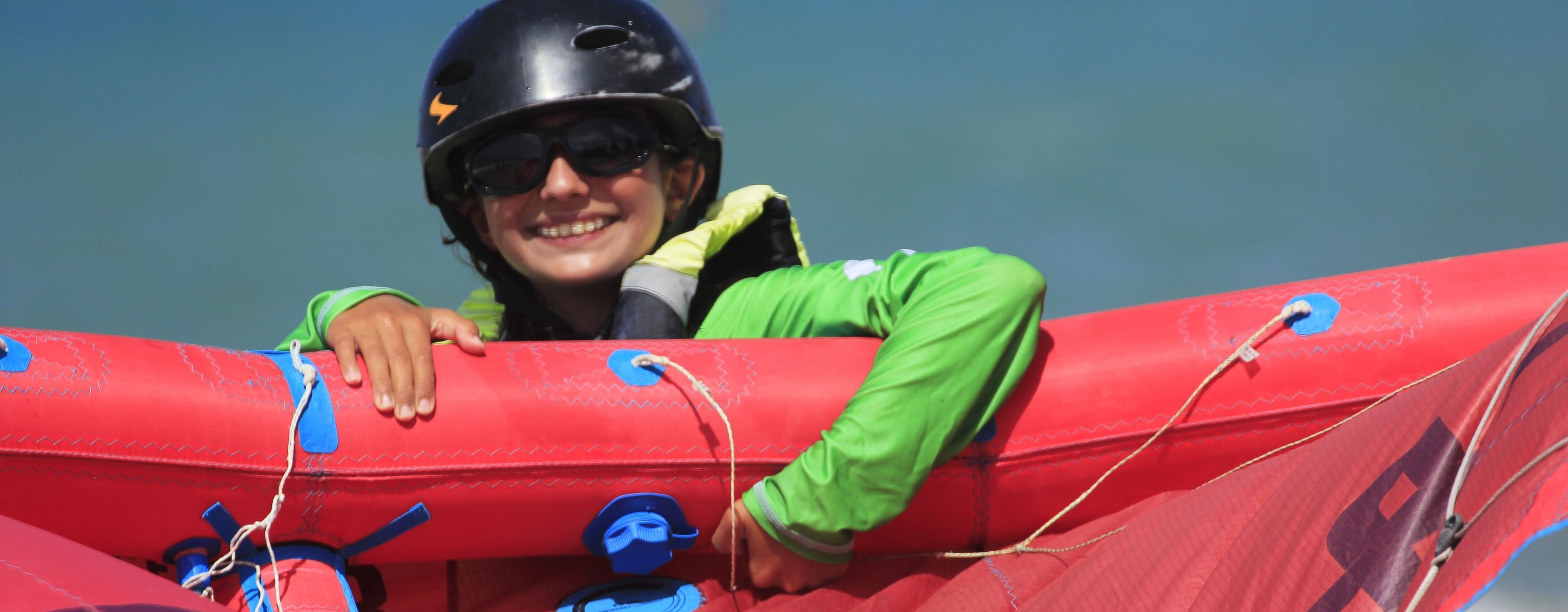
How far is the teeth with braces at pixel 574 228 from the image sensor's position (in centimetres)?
207

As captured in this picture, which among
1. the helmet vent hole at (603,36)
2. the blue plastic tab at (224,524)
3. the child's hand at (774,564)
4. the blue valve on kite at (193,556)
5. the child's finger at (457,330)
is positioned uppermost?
the helmet vent hole at (603,36)

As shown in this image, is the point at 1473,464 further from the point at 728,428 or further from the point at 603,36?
the point at 603,36

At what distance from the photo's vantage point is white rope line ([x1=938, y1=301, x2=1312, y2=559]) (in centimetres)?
162

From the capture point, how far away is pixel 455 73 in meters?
2.15

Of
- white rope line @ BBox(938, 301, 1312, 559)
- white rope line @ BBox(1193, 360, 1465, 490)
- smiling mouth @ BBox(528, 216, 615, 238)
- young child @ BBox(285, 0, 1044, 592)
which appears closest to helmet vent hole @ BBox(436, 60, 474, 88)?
young child @ BBox(285, 0, 1044, 592)

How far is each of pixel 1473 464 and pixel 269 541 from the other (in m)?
1.19

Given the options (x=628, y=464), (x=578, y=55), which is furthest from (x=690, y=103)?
(x=628, y=464)

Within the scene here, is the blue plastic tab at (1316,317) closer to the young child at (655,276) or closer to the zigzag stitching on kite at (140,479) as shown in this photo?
the young child at (655,276)

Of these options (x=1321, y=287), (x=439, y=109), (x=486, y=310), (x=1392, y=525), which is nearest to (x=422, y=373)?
(x=439, y=109)

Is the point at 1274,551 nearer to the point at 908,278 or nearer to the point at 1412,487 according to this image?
the point at 1412,487

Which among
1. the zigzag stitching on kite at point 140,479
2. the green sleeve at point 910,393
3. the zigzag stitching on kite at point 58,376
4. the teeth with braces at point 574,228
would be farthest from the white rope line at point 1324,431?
the zigzag stitching on kite at point 58,376

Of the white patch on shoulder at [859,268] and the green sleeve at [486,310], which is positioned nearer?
the white patch on shoulder at [859,268]

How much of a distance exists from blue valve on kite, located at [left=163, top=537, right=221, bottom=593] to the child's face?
75 centimetres

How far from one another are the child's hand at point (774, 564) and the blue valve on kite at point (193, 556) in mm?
581
